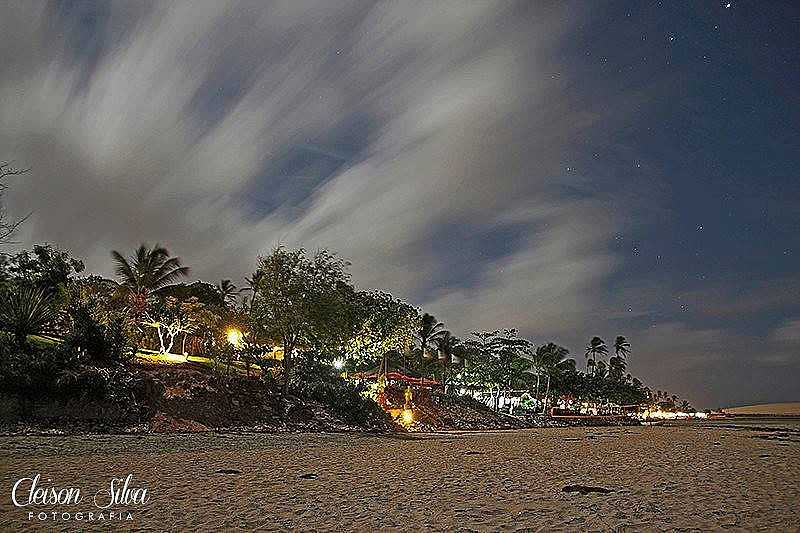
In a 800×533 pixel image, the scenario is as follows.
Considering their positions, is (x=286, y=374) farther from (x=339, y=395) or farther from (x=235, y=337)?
(x=235, y=337)

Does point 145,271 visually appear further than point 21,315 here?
Yes

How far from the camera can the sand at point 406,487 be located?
625 centimetres

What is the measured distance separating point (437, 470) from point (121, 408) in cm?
1322

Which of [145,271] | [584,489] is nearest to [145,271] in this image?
[145,271]

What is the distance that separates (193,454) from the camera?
12930 millimetres

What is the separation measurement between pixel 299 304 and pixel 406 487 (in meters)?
20.6

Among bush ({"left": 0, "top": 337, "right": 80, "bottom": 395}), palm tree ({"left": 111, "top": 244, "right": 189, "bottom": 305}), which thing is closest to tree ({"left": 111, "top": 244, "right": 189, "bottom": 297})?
palm tree ({"left": 111, "top": 244, "right": 189, "bottom": 305})

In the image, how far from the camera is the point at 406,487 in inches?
347

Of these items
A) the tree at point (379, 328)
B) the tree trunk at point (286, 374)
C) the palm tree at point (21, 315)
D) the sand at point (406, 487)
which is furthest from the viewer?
the tree at point (379, 328)

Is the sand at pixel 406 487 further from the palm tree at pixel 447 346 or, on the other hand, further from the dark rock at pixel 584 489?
the palm tree at pixel 447 346

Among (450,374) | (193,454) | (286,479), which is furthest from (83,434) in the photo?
(450,374)

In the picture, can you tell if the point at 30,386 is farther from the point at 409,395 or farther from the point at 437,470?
the point at 409,395

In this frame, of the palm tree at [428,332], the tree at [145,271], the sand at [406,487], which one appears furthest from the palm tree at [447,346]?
the sand at [406,487]

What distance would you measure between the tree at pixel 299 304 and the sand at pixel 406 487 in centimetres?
1370
